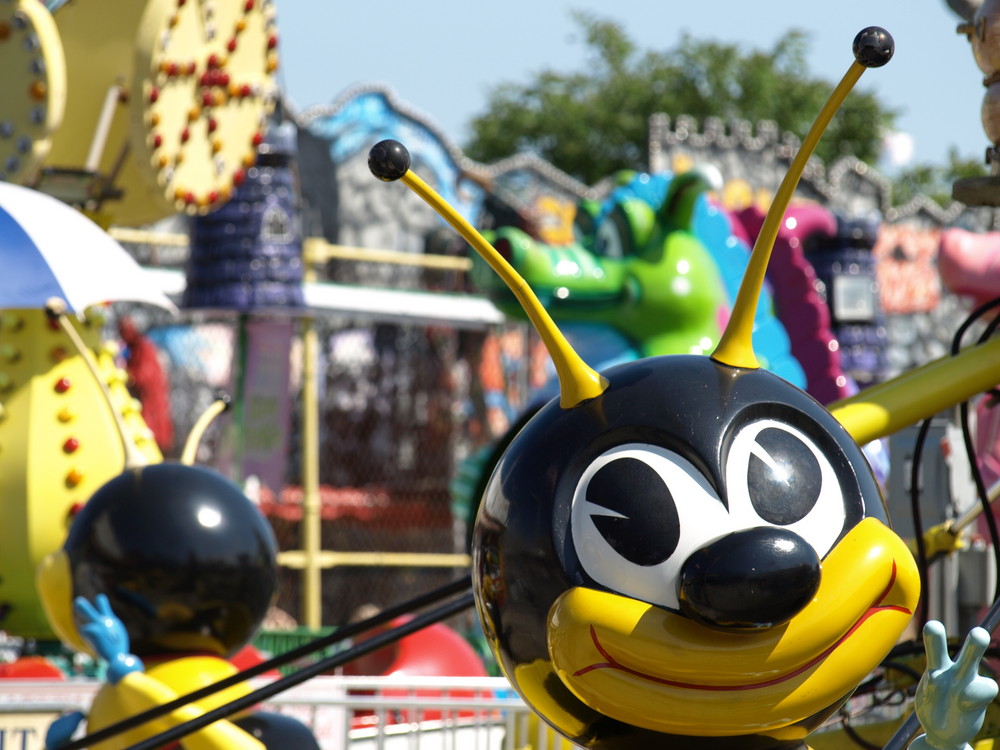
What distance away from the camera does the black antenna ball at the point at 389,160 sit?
2229 millimetres

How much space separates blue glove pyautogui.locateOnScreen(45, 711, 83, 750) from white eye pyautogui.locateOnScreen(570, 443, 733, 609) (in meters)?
2.02

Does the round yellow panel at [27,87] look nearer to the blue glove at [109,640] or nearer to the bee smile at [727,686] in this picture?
the blue glove at [109,640]

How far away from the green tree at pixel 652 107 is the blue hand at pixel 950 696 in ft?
99.8

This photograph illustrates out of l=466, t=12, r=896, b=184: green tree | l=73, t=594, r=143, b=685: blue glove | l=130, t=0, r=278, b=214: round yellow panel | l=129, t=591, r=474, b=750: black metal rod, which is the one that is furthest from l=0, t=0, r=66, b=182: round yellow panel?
l=466, t=12, r=896, b=184: green tree

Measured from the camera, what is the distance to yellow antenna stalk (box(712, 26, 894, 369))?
2.21 m

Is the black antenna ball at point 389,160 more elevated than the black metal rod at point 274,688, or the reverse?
the black antenna ball at point 389,160

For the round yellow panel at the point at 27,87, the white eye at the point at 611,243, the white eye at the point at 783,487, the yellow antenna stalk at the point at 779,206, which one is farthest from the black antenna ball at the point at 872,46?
the white eye at the point at 611,243

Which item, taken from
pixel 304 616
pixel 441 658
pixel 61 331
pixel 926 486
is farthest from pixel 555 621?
pixel 304 616

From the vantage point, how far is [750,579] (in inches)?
80.0

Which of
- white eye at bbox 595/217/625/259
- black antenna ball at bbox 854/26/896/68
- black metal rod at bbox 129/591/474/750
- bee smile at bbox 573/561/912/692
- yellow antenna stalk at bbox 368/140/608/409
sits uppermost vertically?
white eye at bbox 595/217/625/259

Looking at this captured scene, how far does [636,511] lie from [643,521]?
2 centimetres

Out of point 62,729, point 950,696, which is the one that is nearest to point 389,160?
point 950,696

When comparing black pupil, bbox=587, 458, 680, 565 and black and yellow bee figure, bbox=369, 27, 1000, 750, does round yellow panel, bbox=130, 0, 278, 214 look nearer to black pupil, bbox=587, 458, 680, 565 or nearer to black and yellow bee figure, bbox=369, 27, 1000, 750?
black and yellow bee figure, bbox=369, 27, 1000, 750

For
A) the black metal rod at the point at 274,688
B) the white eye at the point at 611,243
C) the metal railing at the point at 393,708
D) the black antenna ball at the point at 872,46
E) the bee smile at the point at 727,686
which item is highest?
the white eye at the point at 611,243
